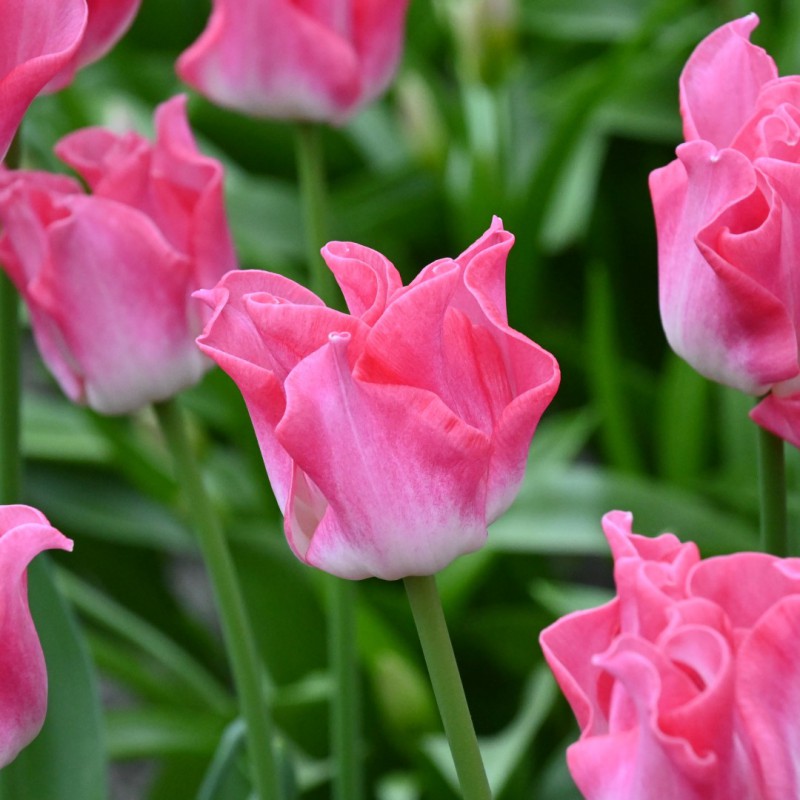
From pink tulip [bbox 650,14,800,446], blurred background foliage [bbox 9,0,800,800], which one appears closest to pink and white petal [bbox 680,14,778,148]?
pink tulip [bbox 650,14,800,446]

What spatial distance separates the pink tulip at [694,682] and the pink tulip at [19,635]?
113 millimetres

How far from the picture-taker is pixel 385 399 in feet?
0.99

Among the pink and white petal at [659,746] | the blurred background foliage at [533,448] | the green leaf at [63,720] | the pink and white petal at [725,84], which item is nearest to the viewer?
the pink and white petal at [659,746]

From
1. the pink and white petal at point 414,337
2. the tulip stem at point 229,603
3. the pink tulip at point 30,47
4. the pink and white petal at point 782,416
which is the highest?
the pink tulip at point 30,47

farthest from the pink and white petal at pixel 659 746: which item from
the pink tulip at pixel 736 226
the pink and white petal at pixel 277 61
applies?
the pink and white petal at pixel 277 61

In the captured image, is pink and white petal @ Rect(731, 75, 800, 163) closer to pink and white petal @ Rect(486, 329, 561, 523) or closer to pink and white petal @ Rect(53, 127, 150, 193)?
pink and white petal @ Rect(486, 329, 561, 523)

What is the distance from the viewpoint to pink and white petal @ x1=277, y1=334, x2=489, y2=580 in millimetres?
300

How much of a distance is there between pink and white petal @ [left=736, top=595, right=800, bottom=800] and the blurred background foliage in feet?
1.95

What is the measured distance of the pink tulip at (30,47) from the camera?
0.32m

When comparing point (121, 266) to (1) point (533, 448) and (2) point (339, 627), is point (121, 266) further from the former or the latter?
(1) point (533, 448)

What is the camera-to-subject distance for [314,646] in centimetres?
117

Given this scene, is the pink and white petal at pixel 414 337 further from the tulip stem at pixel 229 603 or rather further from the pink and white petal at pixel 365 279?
the tulip stem at pixel 229 603

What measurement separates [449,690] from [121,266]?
0.22 metres

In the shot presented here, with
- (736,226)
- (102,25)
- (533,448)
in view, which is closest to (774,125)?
(736,226)
